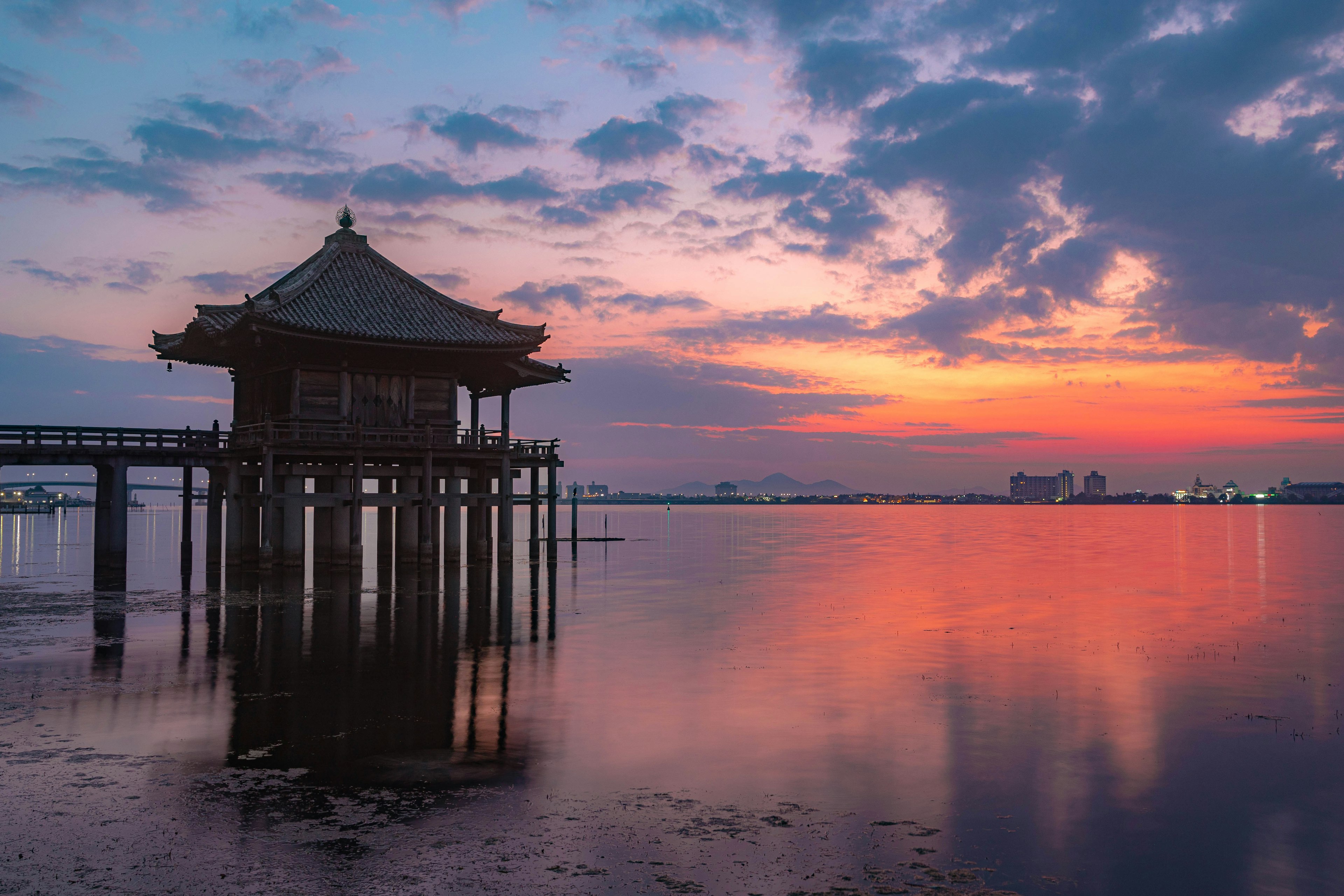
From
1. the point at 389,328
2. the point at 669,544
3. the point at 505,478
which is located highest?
the point at 389,328

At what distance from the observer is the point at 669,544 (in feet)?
279

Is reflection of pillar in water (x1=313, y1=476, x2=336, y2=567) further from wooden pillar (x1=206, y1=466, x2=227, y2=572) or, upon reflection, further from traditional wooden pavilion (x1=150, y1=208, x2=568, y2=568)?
wooden pillar (x1=206, y1=466, x2=227, y2=572)

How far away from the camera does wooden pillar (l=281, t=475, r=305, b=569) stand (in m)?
37.7

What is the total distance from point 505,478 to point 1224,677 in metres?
29.9

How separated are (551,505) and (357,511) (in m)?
17.0

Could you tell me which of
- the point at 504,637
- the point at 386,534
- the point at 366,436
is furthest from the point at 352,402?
the point at 504,637

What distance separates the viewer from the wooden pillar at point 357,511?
38.3m

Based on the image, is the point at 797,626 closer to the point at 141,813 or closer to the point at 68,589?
the point at 141,813

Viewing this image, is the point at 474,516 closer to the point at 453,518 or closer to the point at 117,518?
the point at 453,518

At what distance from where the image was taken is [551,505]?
180ft

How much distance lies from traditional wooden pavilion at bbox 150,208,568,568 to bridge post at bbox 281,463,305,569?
0.23 ft

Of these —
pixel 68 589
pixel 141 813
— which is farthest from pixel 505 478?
pixel 141 813

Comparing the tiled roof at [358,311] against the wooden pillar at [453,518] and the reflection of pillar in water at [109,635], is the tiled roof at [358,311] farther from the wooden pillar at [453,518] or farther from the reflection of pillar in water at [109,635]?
the reflection of pillar in water at [109,635]

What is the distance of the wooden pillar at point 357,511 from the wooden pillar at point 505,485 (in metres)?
6.23
